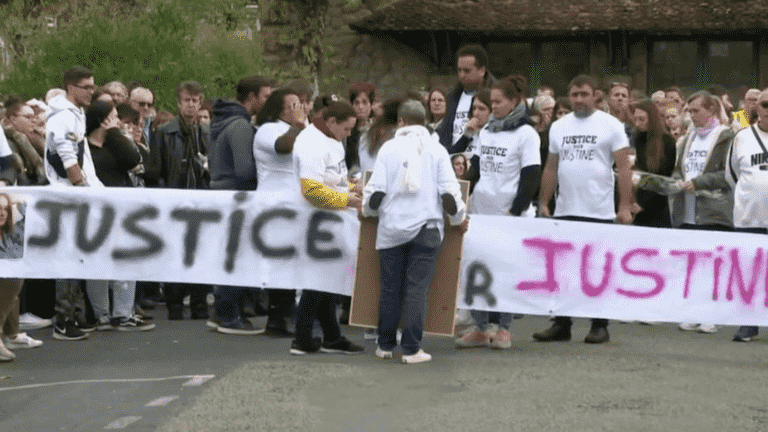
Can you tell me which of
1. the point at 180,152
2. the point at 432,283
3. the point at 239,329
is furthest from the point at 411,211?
the point at 180,152

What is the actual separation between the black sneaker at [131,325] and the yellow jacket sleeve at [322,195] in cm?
232

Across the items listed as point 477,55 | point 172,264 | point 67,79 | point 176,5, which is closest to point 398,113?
point 477,55

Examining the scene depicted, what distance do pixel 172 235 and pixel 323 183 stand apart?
1296 millimetres

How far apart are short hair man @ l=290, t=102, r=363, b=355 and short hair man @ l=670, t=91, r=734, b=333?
3312mm

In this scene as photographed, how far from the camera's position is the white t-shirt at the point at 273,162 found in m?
9.78

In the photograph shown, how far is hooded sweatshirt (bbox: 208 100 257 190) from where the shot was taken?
10.1 metres

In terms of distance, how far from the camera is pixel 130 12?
20.4 meters

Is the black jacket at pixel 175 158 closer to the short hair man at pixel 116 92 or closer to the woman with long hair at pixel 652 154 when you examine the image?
the short hair man at pixel 116 92

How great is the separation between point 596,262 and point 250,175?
2850 mm

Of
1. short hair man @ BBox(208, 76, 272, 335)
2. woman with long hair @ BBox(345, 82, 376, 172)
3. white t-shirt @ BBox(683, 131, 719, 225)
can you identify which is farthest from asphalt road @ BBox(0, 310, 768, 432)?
woman with long hair @ BBox(345, 82, 376, 172)

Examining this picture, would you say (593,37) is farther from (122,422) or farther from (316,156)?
(122,422)

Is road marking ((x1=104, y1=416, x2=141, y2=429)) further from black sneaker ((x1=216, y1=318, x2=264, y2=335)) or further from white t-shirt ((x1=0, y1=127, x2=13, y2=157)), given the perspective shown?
black sneaker ((x1=216, y1=318, x2=264, y2=335))

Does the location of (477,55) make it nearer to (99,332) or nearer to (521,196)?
(521,196)

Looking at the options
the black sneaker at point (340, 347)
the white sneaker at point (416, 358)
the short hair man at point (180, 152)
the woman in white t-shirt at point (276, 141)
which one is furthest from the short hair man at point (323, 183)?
the short hair man at point (180, 152)
